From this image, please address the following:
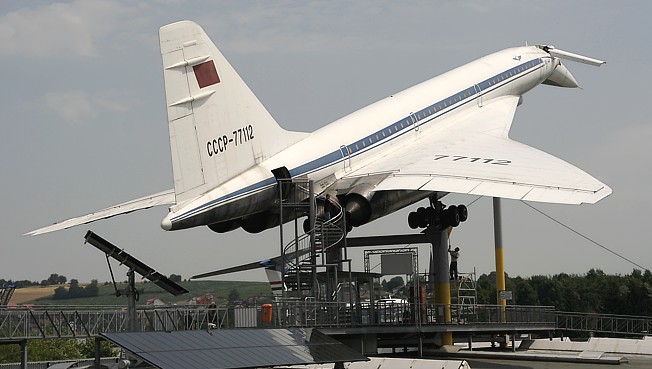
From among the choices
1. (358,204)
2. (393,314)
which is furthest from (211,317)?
(393,314)

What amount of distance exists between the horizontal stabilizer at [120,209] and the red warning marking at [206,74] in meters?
6.83

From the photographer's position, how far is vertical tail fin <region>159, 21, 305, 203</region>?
1046 inches

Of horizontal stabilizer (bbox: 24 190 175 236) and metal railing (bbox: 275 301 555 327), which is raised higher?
horizontal stabilizer (bbox: 24 190 175 236)

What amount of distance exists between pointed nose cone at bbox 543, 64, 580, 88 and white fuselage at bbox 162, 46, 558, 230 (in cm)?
89

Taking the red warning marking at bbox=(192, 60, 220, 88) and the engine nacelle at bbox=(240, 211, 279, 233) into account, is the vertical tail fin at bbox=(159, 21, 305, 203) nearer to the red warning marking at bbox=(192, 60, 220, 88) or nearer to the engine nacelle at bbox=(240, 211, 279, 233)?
the red warning marking at bbox=(192, 60, 220, 88)

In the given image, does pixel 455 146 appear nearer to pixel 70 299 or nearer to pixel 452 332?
pixel 452 332

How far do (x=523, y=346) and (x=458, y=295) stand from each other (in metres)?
4.42

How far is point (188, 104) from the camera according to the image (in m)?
26.9

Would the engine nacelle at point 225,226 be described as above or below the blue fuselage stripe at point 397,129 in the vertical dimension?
below

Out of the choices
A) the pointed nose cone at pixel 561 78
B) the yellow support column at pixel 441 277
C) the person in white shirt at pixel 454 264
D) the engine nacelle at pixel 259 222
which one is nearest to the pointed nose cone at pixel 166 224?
the engine nacelle at pixel 259 222

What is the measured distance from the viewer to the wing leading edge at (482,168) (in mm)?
27172

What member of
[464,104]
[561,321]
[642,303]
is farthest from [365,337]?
[642,303]

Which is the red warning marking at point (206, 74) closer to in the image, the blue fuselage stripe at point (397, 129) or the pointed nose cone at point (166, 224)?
the blue fuselage stripe at point (397, 129)

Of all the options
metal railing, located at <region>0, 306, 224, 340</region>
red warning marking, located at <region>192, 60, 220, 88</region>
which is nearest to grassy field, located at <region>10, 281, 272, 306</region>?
red warning marking, located at <region>192, 60, 220, 88</region>
